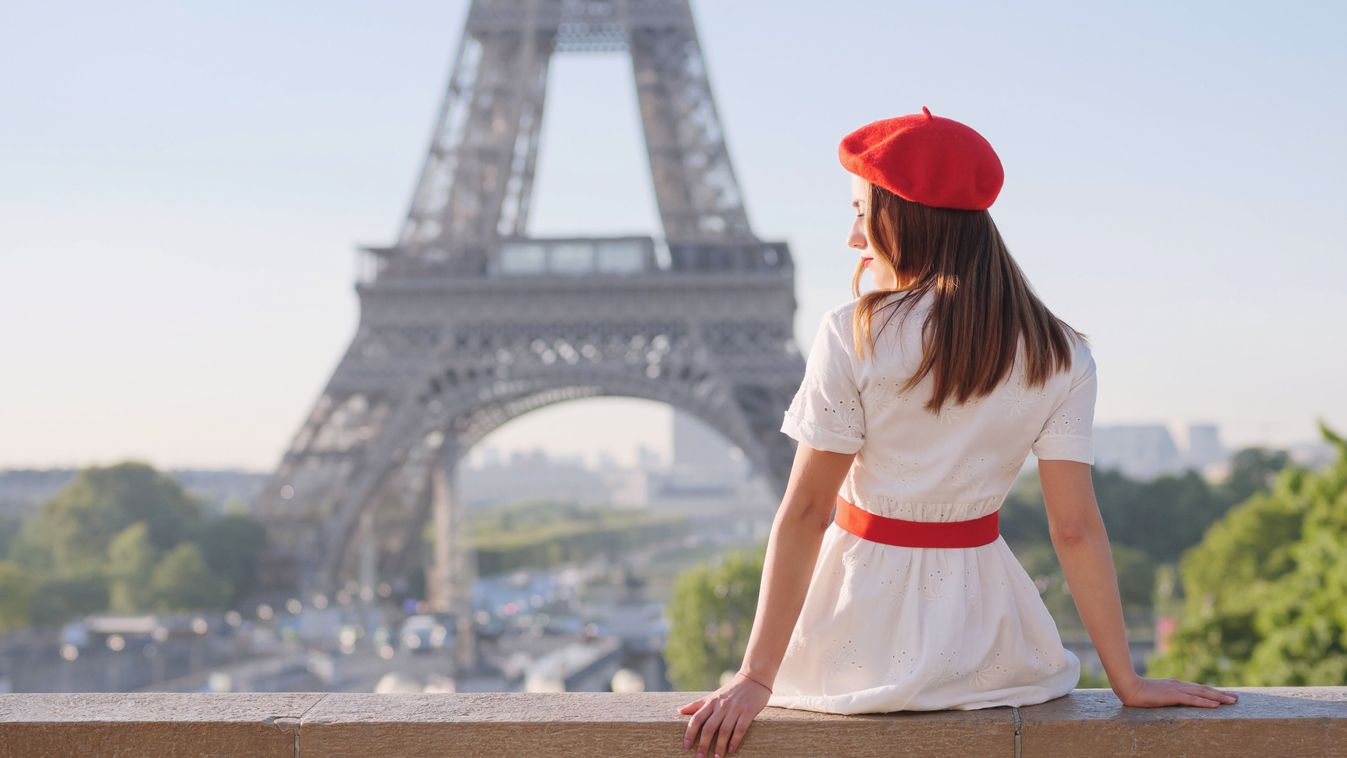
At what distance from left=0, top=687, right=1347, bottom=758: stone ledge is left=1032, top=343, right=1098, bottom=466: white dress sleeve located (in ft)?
1.92

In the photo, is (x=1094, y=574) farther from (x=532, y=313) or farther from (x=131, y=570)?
(x=131, y=570)

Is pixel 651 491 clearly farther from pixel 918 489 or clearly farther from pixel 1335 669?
pixel 918 489

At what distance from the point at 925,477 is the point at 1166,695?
76cm

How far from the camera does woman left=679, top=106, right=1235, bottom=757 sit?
308cm

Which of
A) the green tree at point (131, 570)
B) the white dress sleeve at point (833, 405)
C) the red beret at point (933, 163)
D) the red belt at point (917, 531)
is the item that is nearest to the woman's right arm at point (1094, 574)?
the red belt at point (917, 531)

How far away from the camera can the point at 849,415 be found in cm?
309

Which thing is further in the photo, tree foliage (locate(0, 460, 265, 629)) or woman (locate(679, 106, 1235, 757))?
tree foliage (locate(0, 460, 265, 629))

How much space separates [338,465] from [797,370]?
9.91 metres

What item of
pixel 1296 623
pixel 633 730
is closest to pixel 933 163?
pixel 633 730

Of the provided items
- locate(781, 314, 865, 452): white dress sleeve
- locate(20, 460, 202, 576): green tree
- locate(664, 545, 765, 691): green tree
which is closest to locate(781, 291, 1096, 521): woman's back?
locate(781, 314, 865, 452): white dress sleeve

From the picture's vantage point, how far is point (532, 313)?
30.2 meters

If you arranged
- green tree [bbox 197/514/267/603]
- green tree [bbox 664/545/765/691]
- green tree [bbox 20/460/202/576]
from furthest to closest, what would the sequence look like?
green tree [bbox 20/460/202/576], green tree [bbox 197/514/267/603], green tree [bbox 664/545/765/691]

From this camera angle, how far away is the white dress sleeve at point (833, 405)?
3.08 m

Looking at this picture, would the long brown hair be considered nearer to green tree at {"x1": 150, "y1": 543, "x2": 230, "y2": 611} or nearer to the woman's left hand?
the woman's left hand
